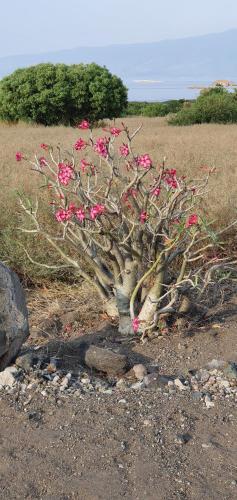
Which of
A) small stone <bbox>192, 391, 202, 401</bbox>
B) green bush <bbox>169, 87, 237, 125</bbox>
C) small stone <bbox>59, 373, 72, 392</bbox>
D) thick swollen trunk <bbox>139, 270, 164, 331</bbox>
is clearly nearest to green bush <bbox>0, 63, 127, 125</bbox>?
green bush <bbox>169, 87, 237, 125</bbox>

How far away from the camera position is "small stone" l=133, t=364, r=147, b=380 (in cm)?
347

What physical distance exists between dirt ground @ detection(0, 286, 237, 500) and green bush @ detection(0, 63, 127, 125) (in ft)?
83.3

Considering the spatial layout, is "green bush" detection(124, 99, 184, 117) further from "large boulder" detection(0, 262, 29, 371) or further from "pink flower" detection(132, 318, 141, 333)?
"large boulder" detection(0, 262, 29, 371)

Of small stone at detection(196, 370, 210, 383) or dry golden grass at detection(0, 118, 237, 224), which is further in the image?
dry golden grass at detection(0, 118, 237, 224)

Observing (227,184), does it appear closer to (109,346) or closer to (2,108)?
(109,346)

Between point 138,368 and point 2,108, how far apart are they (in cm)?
2668

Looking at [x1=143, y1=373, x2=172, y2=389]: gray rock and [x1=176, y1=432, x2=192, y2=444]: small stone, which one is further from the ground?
[x1=176, y1=432, x2=192, y2=444]: small stone

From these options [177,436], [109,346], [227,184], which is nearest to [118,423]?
[177,436]

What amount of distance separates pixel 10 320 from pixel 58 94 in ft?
82.6

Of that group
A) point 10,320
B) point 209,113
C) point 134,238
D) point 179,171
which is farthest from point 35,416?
point 209,113

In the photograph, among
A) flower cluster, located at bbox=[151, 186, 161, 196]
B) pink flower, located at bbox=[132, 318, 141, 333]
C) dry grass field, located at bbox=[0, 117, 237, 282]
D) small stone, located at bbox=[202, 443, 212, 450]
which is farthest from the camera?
dry grass field, located at bbox=[0, 117, 237, 282]

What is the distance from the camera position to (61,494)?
7.76 feet

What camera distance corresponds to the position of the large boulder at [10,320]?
3281mm

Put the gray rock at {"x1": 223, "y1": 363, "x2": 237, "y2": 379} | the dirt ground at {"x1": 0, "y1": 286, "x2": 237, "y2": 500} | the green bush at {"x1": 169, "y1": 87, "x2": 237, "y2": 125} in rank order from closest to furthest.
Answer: the dirt ground at {"x1": 0, "y1": 286, "x2": 237, "y2": 500} < the gray rock at {"x1": 223, "y1": 363, "x2": 237, "y2": 379} < the green bush at {"x1": 169, "y1": 87, "x2": 237, "y2": 125}
